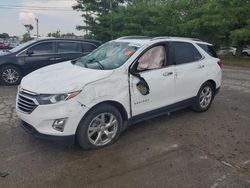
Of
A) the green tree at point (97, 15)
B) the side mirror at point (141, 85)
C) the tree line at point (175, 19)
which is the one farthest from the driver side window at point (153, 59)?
the green tree at point (97, 15)

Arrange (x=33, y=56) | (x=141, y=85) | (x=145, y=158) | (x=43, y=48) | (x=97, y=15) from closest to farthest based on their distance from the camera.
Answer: (x=145, y=158)
(x=141, y=85)
(x=33, y=56)
(x=43, y=48)
(x=97, y=15)

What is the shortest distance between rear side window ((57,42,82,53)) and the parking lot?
4.50m

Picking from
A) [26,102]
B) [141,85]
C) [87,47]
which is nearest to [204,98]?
[141,85]

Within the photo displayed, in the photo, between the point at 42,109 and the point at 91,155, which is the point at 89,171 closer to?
the point at 91,155

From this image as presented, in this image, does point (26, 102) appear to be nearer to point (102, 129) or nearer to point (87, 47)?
point (102, 129)

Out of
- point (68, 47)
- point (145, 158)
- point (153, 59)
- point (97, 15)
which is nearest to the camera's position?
point (145, 158)

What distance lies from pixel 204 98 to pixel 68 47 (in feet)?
18.0

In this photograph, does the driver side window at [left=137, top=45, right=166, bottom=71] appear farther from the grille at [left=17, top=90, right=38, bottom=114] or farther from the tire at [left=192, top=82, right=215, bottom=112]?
the grille at [left=17, top=90, right=38, bottom=114]

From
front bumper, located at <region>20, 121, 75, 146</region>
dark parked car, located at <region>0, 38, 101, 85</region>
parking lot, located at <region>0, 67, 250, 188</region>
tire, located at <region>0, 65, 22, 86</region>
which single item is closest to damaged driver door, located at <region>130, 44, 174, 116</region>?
parking lot, located at <region>0, 67, 250, 188</region>

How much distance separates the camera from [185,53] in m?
5.92

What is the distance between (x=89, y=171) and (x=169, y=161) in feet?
3.77

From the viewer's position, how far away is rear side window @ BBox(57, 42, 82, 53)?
10039 mm

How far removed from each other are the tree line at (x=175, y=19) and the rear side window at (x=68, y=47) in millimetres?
14466

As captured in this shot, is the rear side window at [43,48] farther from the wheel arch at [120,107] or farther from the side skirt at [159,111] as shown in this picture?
the wheel arch at [120,107]
